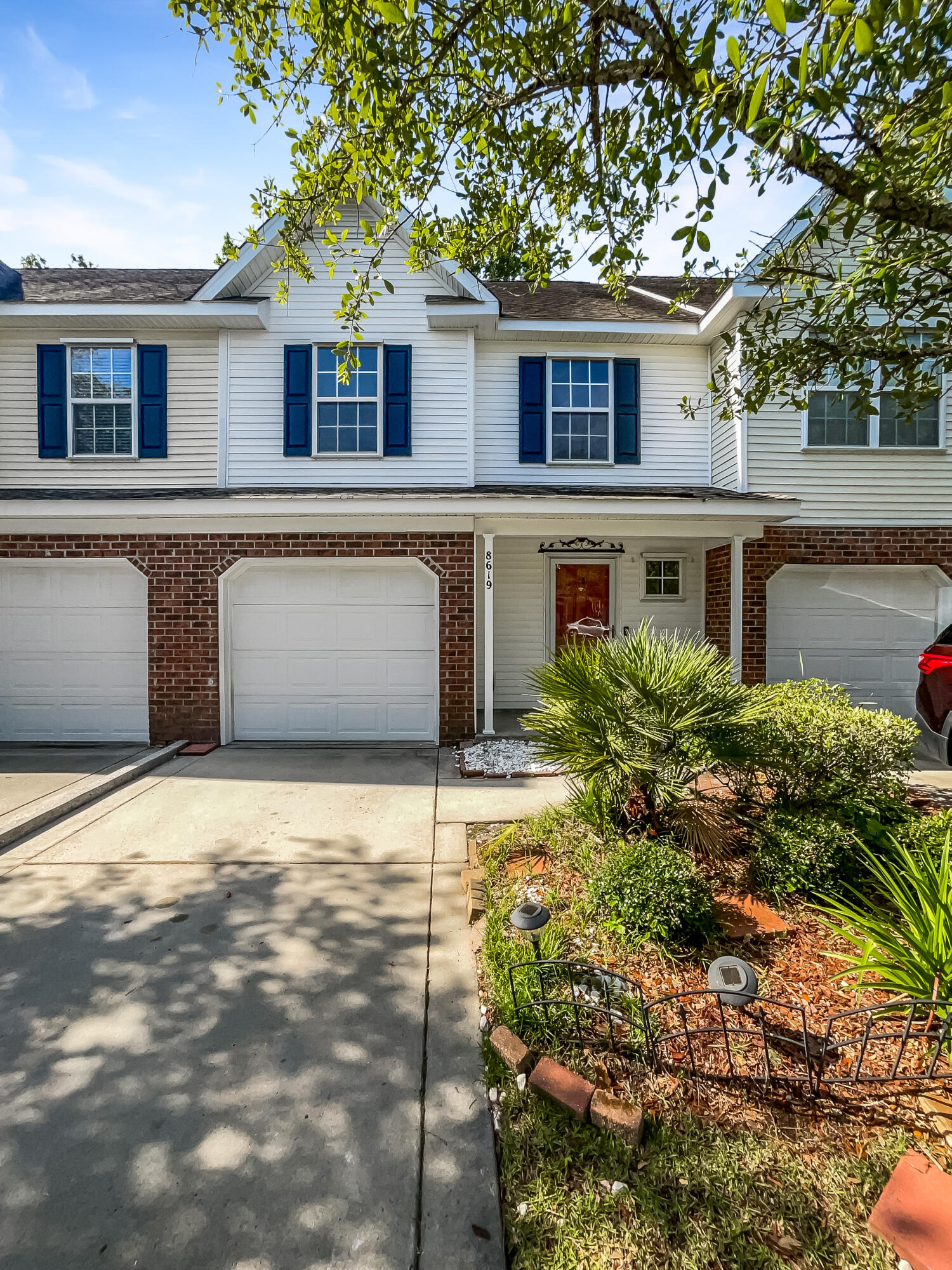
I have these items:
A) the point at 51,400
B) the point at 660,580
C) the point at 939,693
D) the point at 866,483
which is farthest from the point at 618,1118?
the point at 51,400

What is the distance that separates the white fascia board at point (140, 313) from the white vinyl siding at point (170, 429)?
0.91ft

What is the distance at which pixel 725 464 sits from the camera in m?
8.71

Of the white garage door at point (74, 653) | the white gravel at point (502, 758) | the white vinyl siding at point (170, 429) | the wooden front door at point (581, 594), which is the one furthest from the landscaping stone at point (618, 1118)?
the white vinyl siding at point (170, 429)

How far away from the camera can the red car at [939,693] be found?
589 cm

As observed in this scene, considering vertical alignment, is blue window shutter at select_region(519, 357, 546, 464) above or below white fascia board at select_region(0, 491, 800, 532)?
above

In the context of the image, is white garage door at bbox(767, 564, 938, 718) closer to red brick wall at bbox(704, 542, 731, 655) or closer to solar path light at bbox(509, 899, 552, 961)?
red brick wall at bbox(704, 542, 731, 655)

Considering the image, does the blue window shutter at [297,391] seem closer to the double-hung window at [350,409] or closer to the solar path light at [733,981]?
the double-hung window at [350,409]

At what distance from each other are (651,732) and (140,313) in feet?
28.6

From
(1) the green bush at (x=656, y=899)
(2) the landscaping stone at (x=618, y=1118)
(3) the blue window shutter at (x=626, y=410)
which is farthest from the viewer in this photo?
(3) the blue window shutter at (x=626, y=410)

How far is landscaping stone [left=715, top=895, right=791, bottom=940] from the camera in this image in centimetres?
300

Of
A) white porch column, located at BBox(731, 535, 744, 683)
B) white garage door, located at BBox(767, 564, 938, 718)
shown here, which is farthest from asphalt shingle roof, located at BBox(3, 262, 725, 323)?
white garage door, located at BBox(767, 564, 938, 718)

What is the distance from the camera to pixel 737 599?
26.0 ft

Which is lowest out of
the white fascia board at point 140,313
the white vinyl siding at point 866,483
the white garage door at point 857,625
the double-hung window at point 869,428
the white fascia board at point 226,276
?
the white garage door at point 857,625

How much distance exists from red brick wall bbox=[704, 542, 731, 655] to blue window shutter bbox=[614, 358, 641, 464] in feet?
6.19
